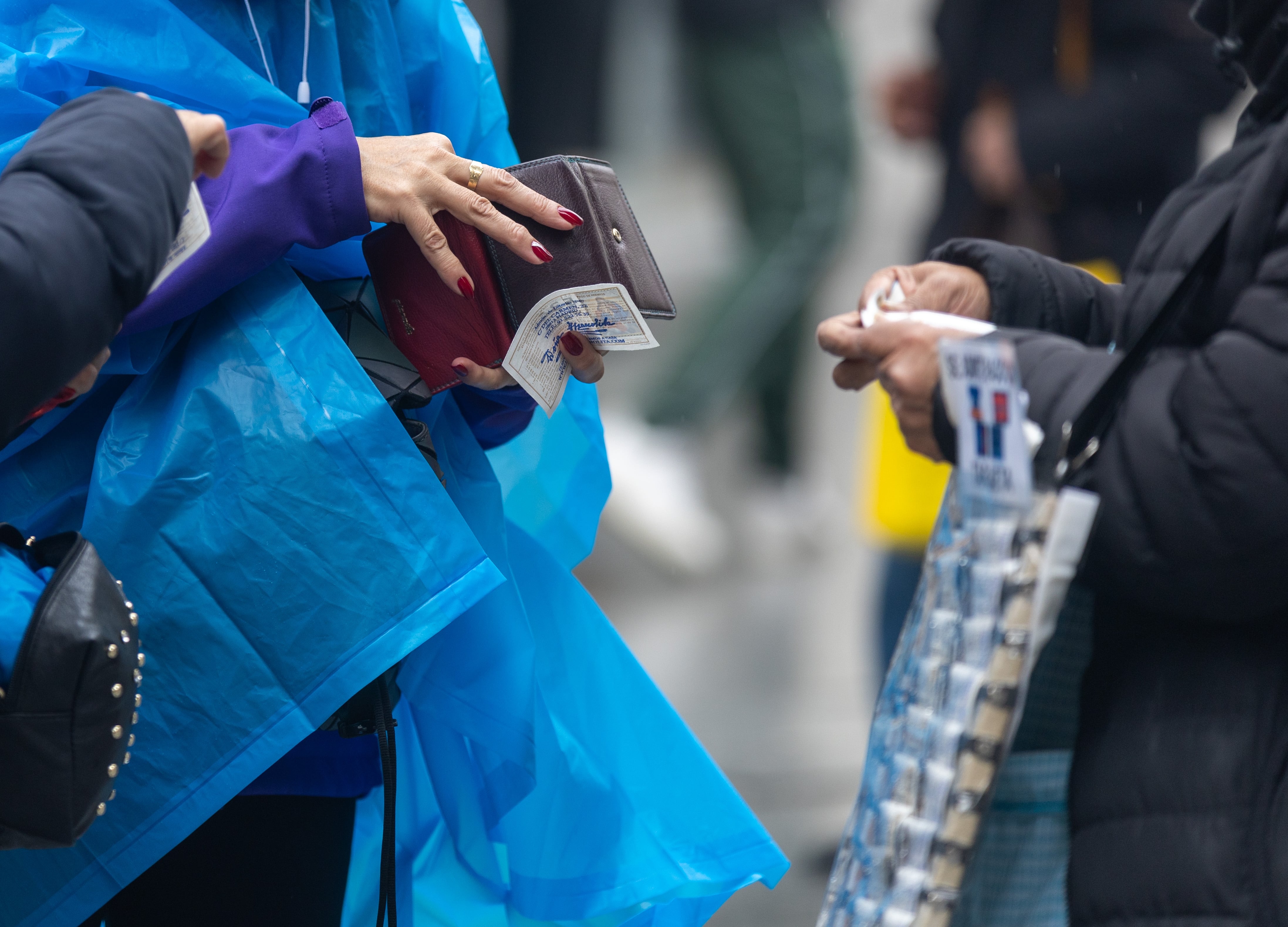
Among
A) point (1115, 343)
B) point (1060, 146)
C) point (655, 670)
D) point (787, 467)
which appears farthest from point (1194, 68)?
point (787, 467)

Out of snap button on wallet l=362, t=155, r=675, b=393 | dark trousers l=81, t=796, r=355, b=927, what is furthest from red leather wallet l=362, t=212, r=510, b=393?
dark trousers l=81, t=796, r=355, b=927

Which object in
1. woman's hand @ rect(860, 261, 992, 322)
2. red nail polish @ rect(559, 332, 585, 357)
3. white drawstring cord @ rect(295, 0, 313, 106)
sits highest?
white drawstring cord @ rect(295, 0, 313, 106)

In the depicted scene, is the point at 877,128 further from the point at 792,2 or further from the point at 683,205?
the point at 683,205

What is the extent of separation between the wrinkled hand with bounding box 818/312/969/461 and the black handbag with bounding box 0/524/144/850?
733 mm

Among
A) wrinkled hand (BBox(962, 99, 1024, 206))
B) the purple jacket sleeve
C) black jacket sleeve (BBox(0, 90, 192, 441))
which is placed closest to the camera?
black jacket sleeve (BBox(0, 90, 192, 441))

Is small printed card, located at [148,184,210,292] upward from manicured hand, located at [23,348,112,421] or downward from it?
upward

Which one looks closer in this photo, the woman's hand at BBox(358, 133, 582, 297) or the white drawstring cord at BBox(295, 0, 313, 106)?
the woman's hand at BBox(358, 133, 582, 297)

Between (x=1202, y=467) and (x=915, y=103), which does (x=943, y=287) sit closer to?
(x=1202, y=467)

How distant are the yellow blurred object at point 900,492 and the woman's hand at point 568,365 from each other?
1.46m

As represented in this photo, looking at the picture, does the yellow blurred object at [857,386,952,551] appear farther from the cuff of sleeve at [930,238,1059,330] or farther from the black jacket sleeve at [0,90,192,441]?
the black jacket sleeve at [0,90,192,441]

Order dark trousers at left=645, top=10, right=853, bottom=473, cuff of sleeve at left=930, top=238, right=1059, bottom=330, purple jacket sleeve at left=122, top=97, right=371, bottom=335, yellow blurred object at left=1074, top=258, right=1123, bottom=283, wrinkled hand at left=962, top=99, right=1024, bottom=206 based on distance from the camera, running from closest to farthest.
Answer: purple jacket sleeve at left=122, top=97, right=371, bottom=335 → cuff of sleeve at left=930, top=238, right=1059, bottom=330 → yellow blurred object at left=1074, top=258, right=1123, bottom=283 → wrinkled hand at left=962, top=99, right=1024, bottom=206 → dark trousers at left=645, top=10, right=853, bottom=473

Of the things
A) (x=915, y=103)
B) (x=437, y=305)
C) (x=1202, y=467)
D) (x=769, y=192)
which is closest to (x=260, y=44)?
(x=437, y=305)

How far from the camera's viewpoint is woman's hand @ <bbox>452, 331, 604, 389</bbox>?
140 centimetres

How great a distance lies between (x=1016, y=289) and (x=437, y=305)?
663 mm
